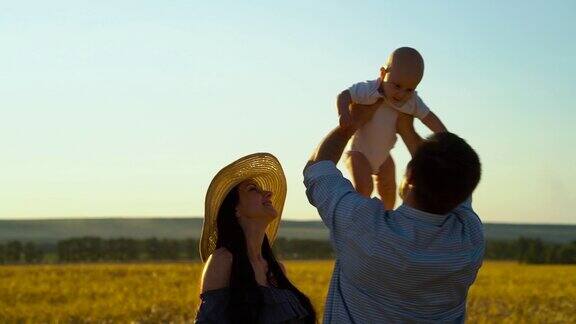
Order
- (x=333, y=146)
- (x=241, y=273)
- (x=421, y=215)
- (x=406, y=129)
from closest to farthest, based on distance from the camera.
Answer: (x=421, y=215), (x=333, y=146), (x=406, y=129), (x=241, y=273)

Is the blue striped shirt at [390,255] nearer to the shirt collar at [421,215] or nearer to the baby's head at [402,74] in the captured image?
the shirt collar at [421,215]

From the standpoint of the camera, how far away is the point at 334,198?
4.30m

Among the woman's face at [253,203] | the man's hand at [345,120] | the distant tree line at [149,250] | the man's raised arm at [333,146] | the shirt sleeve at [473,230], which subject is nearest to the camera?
the shirt sleeve at [473,230]

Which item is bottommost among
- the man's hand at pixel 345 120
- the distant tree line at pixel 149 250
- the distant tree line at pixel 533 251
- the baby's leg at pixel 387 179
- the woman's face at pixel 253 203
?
the distant tree line at pixel 149 250

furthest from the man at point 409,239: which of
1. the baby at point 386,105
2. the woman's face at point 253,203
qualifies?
the woman's face at point 253,203

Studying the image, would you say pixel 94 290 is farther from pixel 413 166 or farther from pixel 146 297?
pixel 413 166

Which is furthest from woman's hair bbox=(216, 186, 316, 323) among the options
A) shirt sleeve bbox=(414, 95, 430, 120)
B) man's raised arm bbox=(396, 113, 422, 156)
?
shirt sleeve bbox=(414, 95, 430, 120)

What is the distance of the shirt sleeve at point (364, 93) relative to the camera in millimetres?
5074

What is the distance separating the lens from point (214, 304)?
5422 mm

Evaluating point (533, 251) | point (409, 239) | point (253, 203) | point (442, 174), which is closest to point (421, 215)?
point (409, 239)

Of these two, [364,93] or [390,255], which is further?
[364,93]

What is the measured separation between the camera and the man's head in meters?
4.13

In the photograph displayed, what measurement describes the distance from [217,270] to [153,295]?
66.4 ft

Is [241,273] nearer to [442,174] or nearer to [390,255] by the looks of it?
[390,255]
